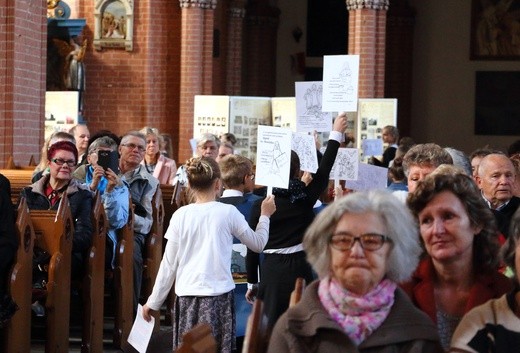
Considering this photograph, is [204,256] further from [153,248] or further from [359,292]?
[153,248]

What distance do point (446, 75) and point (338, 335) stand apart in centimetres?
2788

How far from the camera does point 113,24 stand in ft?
75.9

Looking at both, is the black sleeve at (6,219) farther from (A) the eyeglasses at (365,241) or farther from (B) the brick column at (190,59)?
(B) the brick column at (190,59)

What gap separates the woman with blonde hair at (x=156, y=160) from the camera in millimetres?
14000

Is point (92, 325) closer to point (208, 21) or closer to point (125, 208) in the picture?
point (125, 208)

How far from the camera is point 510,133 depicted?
3100 centimetres

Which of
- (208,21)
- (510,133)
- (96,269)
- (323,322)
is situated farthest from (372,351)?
(510,133)

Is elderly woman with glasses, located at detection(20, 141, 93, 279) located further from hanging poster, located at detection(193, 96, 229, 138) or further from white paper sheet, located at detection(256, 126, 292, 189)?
hanging poster, located at detection(193, 96, 229, 138)

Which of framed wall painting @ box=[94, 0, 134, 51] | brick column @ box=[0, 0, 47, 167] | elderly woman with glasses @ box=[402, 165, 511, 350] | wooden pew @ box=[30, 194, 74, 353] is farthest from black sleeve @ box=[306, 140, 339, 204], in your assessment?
framed wall painting @ box=[94, 0, 134, 51]

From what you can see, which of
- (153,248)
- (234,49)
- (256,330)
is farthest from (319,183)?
(234,49)

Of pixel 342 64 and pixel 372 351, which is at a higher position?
pixel 342 64

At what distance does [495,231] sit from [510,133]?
1063 inches

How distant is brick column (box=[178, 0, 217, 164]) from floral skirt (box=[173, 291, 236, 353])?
16.3 m

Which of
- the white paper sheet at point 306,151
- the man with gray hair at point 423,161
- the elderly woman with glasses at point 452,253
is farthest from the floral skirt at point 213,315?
the elderly woman with glasses at point 452,253
